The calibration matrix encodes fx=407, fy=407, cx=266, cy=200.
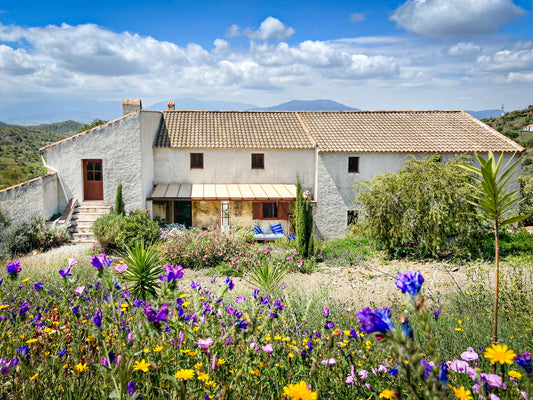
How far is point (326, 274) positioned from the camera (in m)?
16.0

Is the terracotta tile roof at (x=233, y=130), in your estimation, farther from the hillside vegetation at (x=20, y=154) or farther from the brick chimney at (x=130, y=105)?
the hillside vegetation at (x=20, y=154)

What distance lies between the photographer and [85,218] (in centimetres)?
2262

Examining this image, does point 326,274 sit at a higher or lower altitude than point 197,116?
lower

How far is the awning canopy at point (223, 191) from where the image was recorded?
977 inches

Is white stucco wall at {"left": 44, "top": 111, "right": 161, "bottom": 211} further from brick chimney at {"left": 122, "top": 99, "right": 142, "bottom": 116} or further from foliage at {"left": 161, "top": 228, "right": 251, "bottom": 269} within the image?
foliage at {"left": 161, "top": 228, "right": 251, "bottom": 269}

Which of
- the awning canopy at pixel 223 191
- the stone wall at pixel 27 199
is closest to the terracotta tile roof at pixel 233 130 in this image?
Answer: the awning canopy at pixel 223 191

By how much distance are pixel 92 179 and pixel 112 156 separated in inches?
75.6

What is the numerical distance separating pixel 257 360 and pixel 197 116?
28.4 metres

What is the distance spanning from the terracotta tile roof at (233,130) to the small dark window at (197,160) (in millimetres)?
754

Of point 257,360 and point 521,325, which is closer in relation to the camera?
point 257,360

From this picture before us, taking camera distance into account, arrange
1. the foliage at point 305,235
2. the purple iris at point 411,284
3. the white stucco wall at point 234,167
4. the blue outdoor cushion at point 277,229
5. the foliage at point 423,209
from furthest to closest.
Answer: the white stucco wall at point 234,167, the blue outdoor cushion at point 277,229, the foliage at point 305,235, the foliage at point 423,209, the purple iris at point 411,284

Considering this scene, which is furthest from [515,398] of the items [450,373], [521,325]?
[521,325]

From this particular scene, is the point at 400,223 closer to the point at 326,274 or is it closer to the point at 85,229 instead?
the point at 326,274

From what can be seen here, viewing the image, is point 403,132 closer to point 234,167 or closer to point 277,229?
point 277,229
